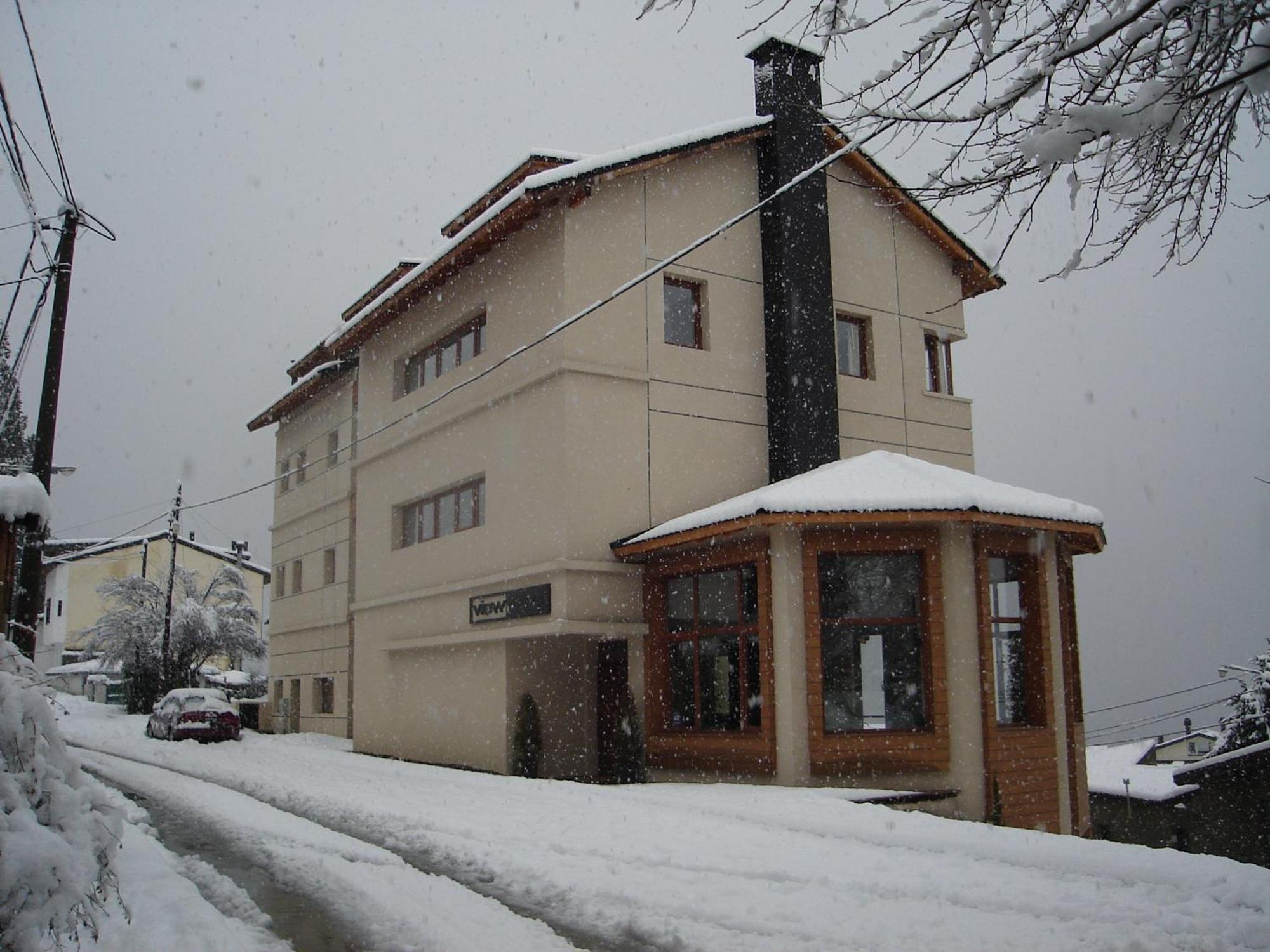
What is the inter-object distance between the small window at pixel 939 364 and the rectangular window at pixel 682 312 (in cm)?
511

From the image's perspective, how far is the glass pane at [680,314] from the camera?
17797 millimetres

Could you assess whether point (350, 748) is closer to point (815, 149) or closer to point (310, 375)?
point (310, 375)

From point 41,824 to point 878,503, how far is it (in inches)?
426

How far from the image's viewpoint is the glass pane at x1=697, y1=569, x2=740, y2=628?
1520cm

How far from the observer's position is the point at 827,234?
735 inches

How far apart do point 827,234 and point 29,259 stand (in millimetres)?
A: 12685

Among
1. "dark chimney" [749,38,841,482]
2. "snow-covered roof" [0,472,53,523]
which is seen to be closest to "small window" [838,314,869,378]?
"dark chimney" [749,38,841,482]

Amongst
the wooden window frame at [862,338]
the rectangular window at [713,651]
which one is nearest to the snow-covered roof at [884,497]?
the rectangular window at [713,651]

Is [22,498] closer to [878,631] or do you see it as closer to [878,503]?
[878,503]

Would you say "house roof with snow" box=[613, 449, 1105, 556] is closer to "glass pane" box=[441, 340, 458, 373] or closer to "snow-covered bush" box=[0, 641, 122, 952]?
"glass pane" box=[441, 340, 458, 373]

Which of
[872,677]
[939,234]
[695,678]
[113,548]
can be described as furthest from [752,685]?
[113,548]

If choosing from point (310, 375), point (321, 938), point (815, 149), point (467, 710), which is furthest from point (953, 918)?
point (310, 375)

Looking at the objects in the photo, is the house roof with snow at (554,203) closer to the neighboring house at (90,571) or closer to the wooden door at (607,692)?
the wooden door at (607,692)

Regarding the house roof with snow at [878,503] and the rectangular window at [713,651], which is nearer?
the house roof with snow at [878,503]
